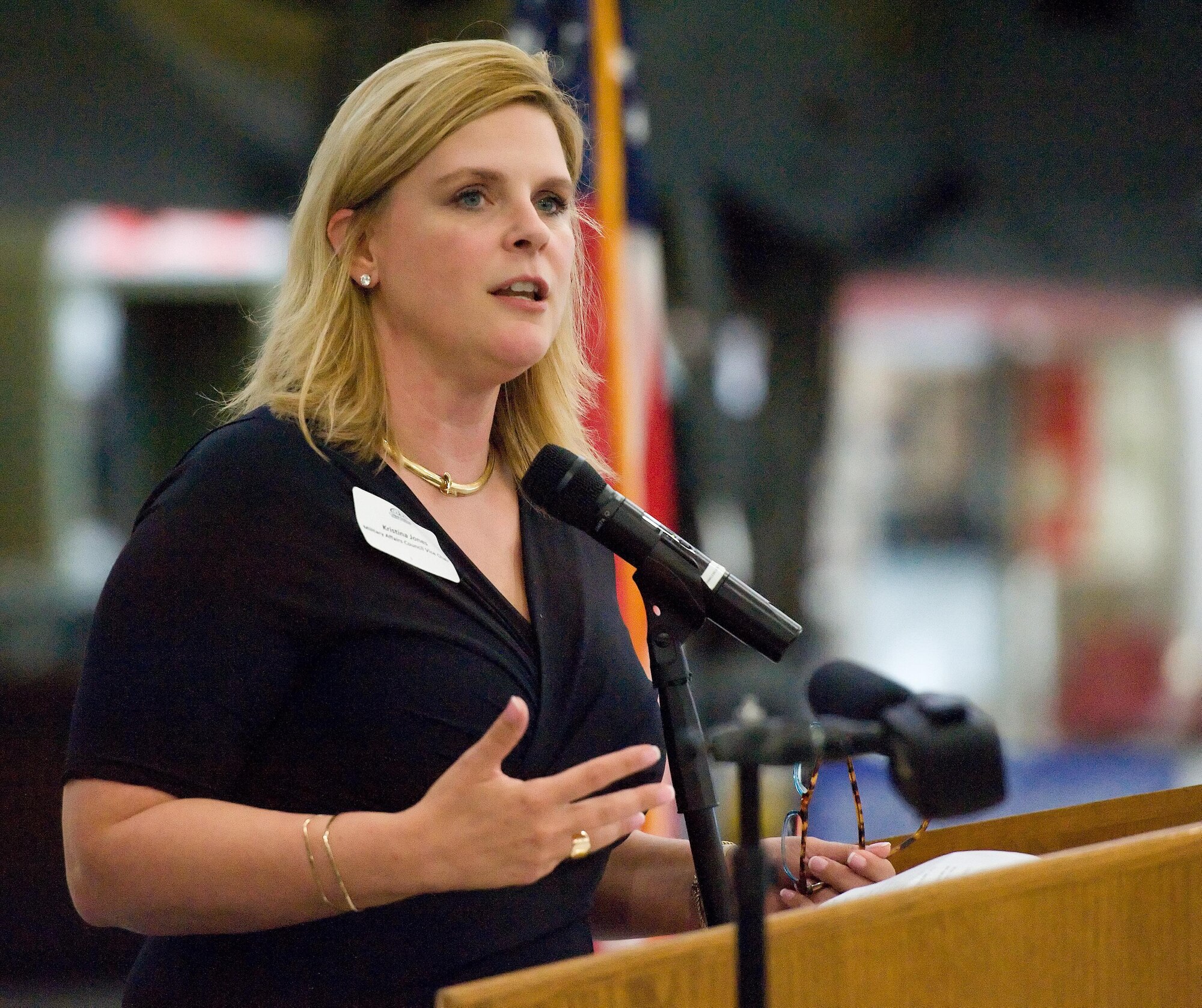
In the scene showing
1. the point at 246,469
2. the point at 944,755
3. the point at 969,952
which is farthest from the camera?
the point at 246,469

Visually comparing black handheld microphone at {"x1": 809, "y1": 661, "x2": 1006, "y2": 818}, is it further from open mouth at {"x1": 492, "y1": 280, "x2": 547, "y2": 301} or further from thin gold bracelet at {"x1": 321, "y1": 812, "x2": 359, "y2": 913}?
open mouth at {"x1": 492, "y1": 280, "x2": 547, "y2": 301}

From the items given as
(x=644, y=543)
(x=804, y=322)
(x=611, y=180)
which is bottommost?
(x=644, y=543)

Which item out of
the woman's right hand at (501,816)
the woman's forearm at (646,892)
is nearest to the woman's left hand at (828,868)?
the woman's forearm at (646,892)

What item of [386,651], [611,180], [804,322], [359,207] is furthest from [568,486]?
[804,322]

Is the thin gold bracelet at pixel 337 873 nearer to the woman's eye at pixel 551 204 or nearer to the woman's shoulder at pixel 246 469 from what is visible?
the woman's shoulder at pixel 246 469

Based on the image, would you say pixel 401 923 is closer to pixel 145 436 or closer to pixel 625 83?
pixel 625 83

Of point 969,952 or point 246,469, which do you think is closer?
point 969,952

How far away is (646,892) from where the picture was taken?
1385mm

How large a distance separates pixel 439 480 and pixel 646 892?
528 mm

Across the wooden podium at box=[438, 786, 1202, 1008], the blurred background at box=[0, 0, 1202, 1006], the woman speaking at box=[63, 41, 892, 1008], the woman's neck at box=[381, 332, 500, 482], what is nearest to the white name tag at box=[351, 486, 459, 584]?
the woman speaking at box=[63, 41, 892, 1008]

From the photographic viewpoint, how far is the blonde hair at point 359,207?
1261 mm

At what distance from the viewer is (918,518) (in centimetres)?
595

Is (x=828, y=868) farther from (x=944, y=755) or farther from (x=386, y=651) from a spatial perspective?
(x=944, y=755)

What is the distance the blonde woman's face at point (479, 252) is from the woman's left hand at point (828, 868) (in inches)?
22.9
